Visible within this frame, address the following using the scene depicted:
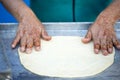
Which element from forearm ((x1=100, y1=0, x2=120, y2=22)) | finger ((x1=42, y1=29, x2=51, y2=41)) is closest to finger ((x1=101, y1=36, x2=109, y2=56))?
forearm ((x1=100, y1=0, x2=120, y2=22))

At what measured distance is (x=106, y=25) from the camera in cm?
118

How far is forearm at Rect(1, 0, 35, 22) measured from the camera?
48.2 inches

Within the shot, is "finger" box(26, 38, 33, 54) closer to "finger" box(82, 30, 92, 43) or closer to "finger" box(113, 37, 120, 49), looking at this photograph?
"finger" box(82, 30, 92, 43)

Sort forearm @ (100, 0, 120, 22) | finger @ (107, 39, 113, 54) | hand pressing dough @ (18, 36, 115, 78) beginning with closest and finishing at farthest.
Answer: hand pressing dough @ (18, 36, 115, 78) → finger @ (107, 39, 113, 54) → forearm @ (100, 0, 120, 22)

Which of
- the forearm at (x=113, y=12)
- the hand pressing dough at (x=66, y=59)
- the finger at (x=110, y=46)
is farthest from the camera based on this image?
the forearm at (x=113, y=12)

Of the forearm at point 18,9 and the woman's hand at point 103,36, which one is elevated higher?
the forearm at point 18,9

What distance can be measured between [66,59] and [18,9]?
356 mm

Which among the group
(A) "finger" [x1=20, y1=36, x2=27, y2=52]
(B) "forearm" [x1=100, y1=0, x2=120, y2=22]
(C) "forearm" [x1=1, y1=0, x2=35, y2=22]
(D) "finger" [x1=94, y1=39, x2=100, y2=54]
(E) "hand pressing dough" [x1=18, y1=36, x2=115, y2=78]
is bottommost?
(E) "hand pressing dough" [x1=18, y1=36, x2=115, y2=78]

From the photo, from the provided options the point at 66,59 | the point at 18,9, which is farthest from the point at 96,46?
the point at 18,9

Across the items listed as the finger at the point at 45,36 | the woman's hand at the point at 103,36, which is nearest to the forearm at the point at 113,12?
the woman's hand at the point at 103,36

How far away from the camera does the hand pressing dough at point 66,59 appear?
1.00m

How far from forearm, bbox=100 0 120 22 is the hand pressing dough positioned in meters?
0.15

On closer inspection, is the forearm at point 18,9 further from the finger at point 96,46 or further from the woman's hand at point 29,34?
the finger at point 96,46

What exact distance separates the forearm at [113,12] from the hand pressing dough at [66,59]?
0.50 ft
